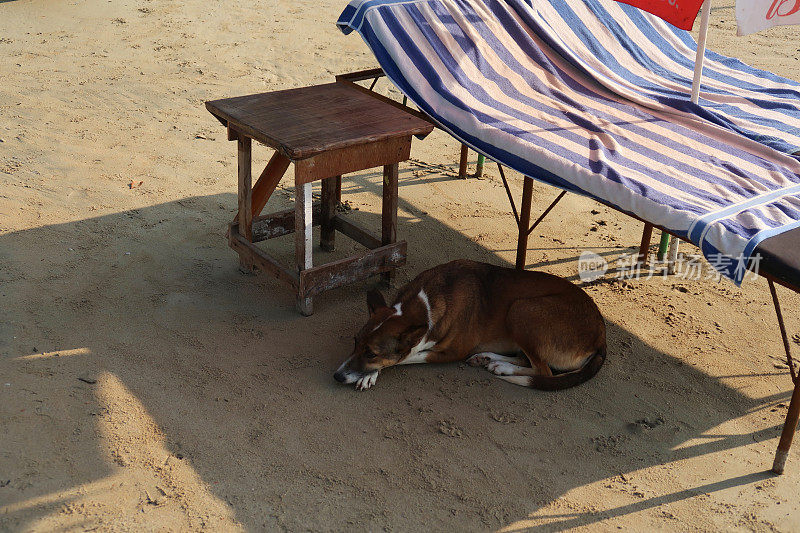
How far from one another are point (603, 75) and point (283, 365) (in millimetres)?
3068

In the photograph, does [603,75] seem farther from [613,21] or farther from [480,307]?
[480,307]

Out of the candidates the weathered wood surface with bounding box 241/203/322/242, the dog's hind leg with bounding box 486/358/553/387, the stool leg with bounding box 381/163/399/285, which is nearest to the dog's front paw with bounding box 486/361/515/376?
the dog's hind leg with bounding box 486/358/553/387

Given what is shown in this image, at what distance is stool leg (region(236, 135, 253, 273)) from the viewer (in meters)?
4.67

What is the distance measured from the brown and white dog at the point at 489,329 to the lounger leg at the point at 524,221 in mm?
626

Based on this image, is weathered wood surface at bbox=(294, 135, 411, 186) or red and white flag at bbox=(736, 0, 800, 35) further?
red and white flag at bbox=(736, 0, 800, 35)

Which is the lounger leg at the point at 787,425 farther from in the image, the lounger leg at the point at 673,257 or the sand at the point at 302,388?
the lounger leg at the point at 673,257

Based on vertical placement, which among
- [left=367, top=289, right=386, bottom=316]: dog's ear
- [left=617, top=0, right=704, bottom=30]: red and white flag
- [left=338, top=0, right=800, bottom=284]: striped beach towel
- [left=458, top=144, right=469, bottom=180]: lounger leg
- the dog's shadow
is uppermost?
[left=617, top=0, right=704, bottom=30]: red and white flag

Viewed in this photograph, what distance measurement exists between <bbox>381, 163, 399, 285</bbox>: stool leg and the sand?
15.3 inches

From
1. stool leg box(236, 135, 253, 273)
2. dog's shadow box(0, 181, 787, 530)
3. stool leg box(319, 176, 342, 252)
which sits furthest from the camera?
stool leg box(319, 176, 342, 252)

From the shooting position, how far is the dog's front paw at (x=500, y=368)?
4.19m

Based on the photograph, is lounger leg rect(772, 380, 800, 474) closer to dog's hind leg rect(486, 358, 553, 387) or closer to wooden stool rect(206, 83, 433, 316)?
dog's hind leg rect(486, 358, 553, 387)

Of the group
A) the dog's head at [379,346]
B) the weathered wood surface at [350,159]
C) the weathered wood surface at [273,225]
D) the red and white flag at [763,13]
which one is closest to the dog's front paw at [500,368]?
the dog's head at [379,346]

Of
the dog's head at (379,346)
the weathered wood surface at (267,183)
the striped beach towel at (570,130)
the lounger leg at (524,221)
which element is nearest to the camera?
the striped beach towel at (570,130)

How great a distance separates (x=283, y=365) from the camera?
13.8ft
